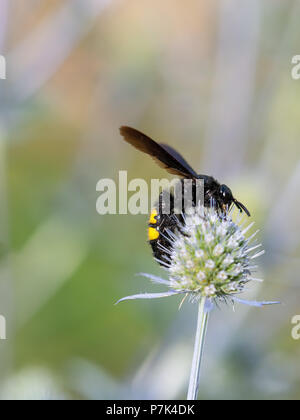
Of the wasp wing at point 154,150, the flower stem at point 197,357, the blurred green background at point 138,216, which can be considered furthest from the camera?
the blurred green background at point 138,216

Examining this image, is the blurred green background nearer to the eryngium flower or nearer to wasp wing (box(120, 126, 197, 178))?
the eryngium flower

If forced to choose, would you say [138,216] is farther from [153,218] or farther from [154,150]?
[154,150]

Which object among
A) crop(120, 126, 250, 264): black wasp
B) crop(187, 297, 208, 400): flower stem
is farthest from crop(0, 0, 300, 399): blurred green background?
crop(187, 297, 208, 400): flower stem

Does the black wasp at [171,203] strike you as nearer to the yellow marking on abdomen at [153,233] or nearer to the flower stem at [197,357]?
the yellow marking on abdomen at [153,233]

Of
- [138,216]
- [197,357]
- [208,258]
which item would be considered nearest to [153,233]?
[208,258]

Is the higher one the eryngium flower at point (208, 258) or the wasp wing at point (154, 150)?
the wasp wing at point (154, 150)

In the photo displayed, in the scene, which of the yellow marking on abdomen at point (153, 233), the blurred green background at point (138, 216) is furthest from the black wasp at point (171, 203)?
the blurred green background at point (138, 216)
